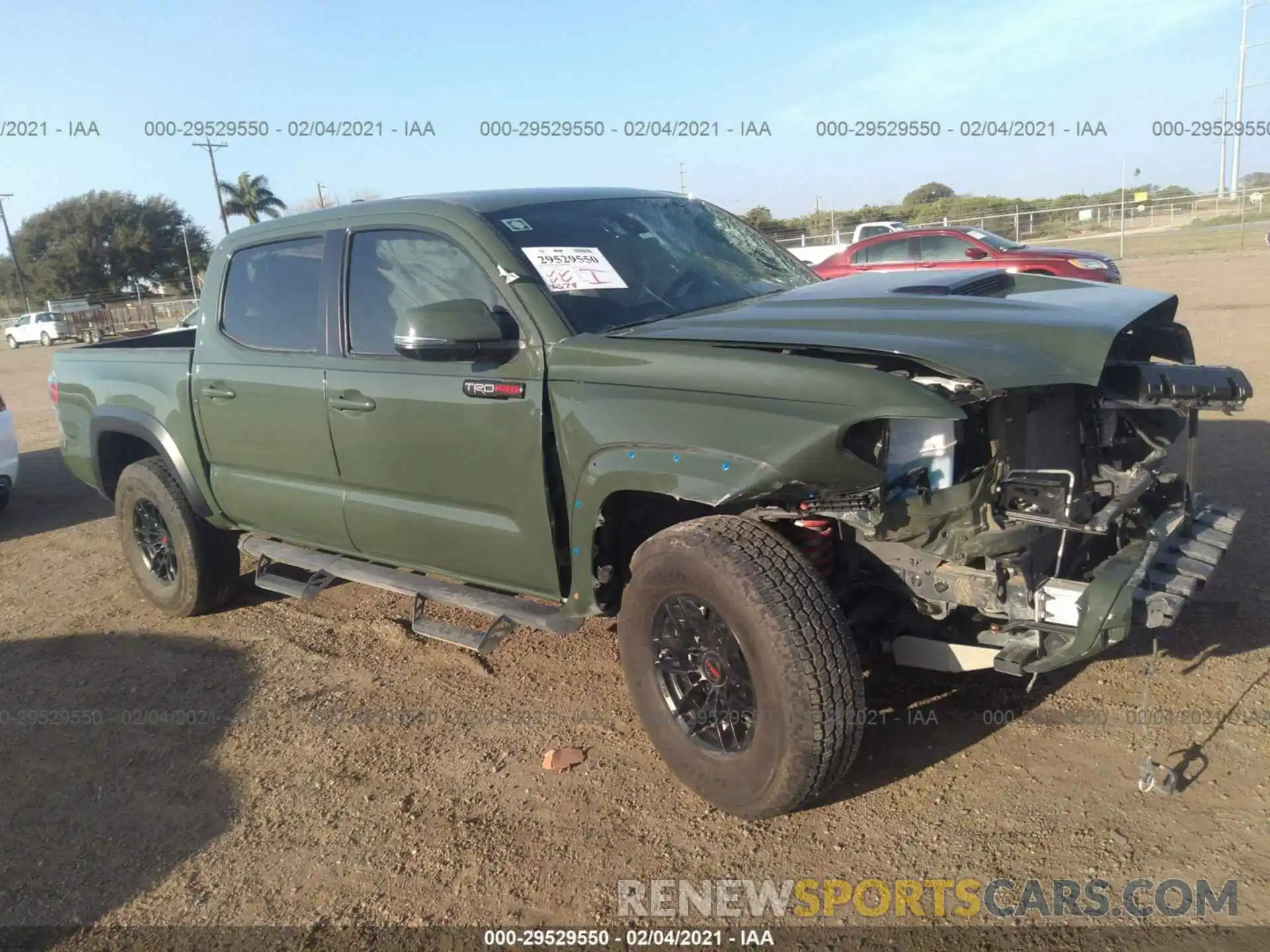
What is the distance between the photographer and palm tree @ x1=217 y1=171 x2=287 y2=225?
181 feet

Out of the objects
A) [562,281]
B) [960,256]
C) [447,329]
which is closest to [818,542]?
[562,281]

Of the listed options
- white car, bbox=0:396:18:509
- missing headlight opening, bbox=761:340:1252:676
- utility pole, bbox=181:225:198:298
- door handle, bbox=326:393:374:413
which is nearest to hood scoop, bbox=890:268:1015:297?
missing headlight opening, bbox=761:340:1252:676

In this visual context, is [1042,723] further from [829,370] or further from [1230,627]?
[829,370]

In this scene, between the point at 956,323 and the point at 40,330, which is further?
the point at 40,330

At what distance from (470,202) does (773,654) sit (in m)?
2.19

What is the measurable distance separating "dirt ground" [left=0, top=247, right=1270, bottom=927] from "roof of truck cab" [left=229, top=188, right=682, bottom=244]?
2002mm

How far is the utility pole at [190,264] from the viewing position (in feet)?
184

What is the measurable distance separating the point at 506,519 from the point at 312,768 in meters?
1.22

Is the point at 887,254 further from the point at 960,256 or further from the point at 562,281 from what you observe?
the point at 562,281

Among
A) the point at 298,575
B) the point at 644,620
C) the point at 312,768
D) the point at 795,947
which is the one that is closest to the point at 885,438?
the point at 644,620

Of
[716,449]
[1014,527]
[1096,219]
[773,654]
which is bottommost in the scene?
[773,654]

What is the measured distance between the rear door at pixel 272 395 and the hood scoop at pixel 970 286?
7.88ft

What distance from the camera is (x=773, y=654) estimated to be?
277 centimetres

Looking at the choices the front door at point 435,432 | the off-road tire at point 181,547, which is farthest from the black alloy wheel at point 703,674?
the off-road tire at point 181,547
